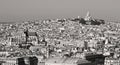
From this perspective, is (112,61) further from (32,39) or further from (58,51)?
(32,39)

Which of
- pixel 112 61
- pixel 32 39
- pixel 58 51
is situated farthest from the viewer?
pixel 32 39

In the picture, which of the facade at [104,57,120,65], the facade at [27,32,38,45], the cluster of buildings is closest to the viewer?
the cluster of buildings

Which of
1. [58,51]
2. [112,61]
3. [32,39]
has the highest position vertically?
[112,61]

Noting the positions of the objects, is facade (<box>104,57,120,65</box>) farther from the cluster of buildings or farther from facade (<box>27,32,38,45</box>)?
facade (<box>27,32,38,45</box>)

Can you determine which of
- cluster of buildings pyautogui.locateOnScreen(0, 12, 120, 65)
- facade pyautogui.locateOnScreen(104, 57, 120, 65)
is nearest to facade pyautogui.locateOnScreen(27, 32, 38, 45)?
cluster of buildings pyautogui.locateOnScreen(0, 12, 120, 65)

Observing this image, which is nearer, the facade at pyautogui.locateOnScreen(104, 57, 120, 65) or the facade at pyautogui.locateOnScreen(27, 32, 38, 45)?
the facade at pyautogui.locateOnScreen(104, 57, 120, 65)

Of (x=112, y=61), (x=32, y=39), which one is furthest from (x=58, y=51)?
(x=32, y=39)

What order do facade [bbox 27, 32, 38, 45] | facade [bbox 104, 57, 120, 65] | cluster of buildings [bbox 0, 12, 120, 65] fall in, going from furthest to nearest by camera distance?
1. facade [bbox 27, 32, 38, 45]
2. facade [bbox 104, 57, 120, 65]
3. cluster of buildings [bbox 0, 12, 120, 65]

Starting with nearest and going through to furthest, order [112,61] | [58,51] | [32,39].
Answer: [112,61] < [58,51] < [32,39]

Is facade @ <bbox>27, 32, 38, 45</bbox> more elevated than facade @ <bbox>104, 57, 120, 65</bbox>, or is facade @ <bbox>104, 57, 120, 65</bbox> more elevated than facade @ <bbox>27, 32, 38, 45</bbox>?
facade @ <bbox>104, 57, 120, 65</bbox>

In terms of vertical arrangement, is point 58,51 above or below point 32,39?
above

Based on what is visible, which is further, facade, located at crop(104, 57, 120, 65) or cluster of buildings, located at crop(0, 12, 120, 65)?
facade, located at crop(104, 57, 120, 65)
